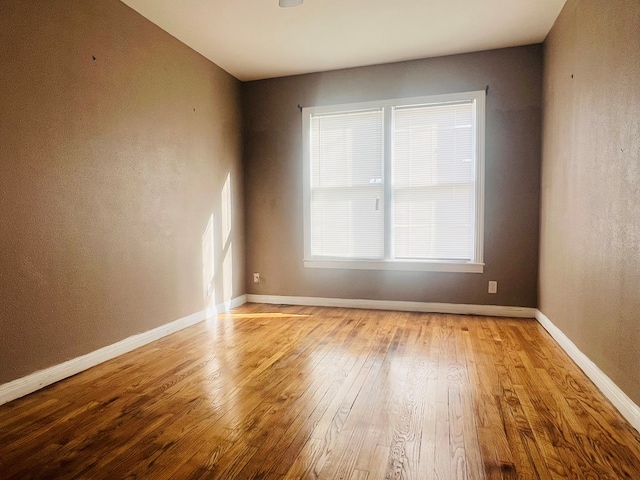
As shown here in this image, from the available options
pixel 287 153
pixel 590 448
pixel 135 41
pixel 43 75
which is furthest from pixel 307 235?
pixel 590 448

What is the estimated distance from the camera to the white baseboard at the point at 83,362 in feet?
7.35

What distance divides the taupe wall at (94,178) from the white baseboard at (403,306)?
3.14ft

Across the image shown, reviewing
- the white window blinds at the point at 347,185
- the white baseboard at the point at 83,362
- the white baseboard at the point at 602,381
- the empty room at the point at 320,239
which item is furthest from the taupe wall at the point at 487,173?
the white baseboard at the point at 83,362

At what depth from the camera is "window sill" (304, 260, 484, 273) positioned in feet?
13.5

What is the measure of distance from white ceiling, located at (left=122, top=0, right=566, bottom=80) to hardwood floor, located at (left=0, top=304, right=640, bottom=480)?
8.86 ft

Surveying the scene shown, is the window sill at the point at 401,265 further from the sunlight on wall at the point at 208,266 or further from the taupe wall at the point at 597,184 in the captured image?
the sunlight on wall at the point at 208,266

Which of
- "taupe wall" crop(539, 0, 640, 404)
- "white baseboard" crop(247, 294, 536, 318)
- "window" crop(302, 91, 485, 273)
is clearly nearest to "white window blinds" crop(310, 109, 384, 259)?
"window" crop(302, 91, 485, 273)

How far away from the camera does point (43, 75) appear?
240 centimetres

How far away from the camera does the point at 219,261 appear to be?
4.34 metres

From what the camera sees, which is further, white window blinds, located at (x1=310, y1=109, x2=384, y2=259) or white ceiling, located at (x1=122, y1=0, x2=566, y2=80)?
white window blinds, located at (x1=310, y1=109, x2=384, y2=259)

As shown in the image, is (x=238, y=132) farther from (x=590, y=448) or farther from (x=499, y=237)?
(x=590, y=448)

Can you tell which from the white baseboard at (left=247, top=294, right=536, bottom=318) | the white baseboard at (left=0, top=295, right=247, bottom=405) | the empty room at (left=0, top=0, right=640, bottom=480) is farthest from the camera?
the white baseboard at (left=247, top=294, right=536, bottom=318)

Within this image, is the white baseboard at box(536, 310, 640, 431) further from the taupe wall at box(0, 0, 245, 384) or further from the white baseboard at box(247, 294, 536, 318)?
the taupe wall at box(0, 0, 245, 384)

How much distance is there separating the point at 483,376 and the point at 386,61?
3328 mm
